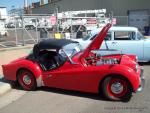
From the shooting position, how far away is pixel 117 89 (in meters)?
6.94

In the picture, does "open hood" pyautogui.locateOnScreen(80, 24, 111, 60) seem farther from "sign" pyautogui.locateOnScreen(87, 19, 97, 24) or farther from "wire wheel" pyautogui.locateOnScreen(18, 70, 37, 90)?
"sign" pyautogui.locateOnScreen(87, 19, 97, 24)

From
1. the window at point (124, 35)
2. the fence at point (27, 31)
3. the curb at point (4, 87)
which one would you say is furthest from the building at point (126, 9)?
the curb at point (4, 87)

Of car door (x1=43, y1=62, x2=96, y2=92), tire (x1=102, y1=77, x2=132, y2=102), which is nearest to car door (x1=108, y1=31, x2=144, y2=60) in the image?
car door (x1=43, y1=62, x2=96, y2=92)

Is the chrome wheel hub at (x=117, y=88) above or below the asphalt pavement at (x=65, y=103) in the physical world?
above

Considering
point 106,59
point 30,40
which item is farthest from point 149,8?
point 106,59

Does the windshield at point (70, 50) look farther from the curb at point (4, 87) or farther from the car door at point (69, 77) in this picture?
the curb at point (4, 87)

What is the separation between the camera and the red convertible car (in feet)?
22.5

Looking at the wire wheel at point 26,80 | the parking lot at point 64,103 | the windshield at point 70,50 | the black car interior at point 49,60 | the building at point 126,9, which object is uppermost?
A: the building at point 126,9

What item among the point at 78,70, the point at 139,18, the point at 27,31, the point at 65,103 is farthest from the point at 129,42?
the point at 139,18

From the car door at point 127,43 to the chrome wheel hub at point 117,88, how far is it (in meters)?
4.44

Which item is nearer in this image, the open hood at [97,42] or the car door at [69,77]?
the car door at [69,77]

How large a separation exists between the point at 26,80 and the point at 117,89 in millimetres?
2688

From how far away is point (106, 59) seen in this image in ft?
25.3

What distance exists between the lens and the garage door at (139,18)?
34.7 metres
